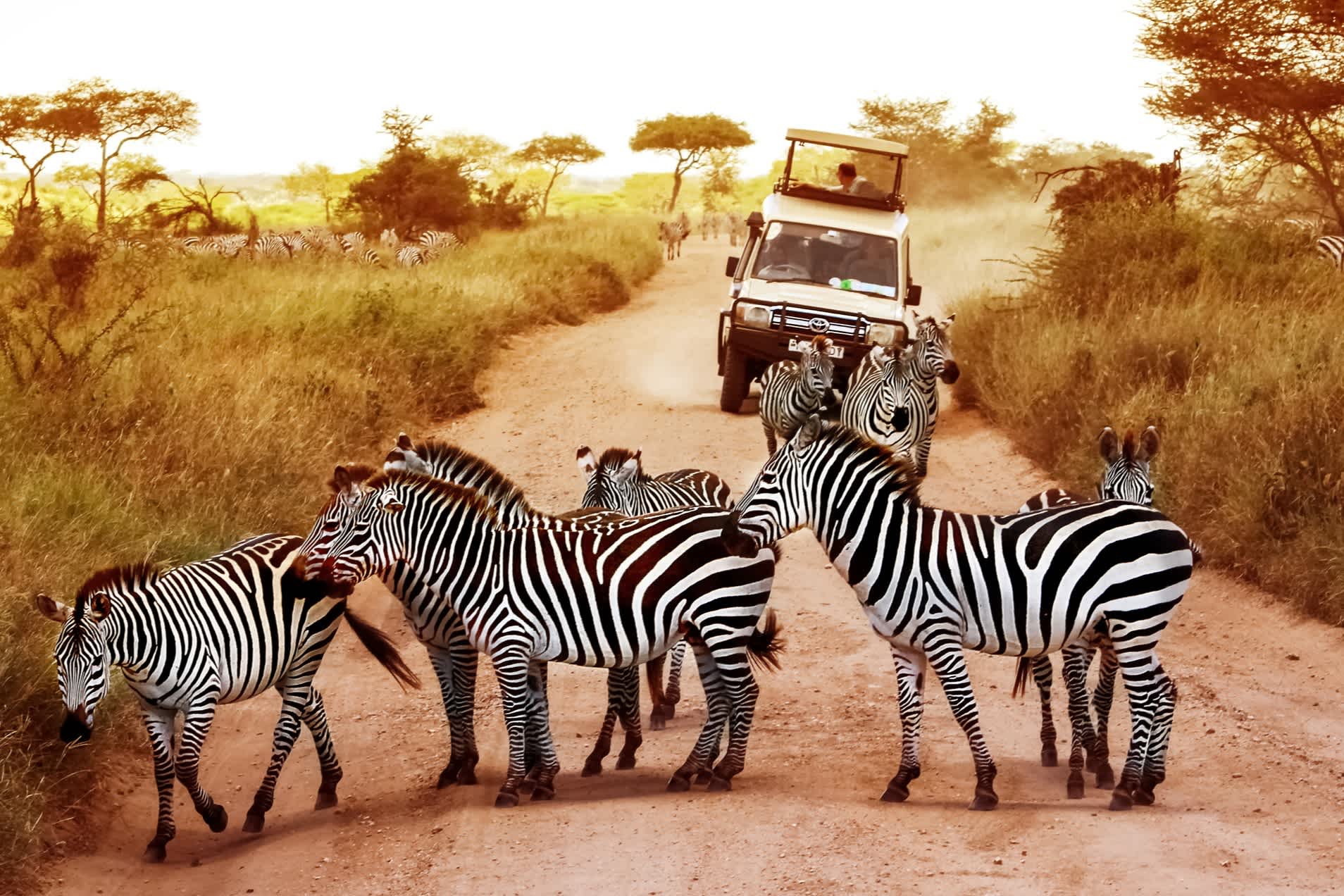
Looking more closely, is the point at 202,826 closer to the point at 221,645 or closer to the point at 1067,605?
the point at 221,645

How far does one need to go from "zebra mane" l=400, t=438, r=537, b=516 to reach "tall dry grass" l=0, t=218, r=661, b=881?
185 cm

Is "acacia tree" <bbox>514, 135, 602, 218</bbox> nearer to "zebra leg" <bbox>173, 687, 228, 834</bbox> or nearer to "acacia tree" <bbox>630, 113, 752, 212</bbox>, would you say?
"acacia tree" <bbox>630, 113, 752, 212</bbox>

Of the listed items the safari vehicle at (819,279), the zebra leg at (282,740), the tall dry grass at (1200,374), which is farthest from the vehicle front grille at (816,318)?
the zebra leg at (282,740)

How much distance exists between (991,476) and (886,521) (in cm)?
643

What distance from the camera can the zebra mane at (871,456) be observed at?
6266mm

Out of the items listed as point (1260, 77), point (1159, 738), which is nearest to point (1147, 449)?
point (1159, 738)

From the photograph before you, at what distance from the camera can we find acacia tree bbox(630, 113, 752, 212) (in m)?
52.2

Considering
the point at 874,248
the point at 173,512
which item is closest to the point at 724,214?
the point at 874,248

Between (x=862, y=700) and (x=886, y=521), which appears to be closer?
(x=886, y=521)

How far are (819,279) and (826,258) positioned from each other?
0.27 m

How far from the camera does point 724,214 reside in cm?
4659

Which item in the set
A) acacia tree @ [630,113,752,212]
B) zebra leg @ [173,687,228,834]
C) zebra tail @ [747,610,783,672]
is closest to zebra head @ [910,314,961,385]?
zebra tail @ [747,610,783,672]

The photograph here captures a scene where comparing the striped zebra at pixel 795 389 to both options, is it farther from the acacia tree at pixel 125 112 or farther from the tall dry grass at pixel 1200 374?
the acacia tree at pixel 125 112

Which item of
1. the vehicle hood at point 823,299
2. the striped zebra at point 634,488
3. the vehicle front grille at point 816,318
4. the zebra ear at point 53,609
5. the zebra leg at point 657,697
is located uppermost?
the vehicle hood at point 823,299
